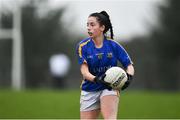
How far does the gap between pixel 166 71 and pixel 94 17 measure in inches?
1450

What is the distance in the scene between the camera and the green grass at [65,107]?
17.0 metres

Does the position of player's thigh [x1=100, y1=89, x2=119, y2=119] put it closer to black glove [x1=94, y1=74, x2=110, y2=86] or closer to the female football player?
the female football player

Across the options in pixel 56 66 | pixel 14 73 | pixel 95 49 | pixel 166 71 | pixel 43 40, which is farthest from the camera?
pixel 43 40

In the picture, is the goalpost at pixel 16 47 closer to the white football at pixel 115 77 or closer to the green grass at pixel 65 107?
the green grass at pixel 65 107

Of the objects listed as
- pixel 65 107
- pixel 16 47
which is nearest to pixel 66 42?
pixel 16 47

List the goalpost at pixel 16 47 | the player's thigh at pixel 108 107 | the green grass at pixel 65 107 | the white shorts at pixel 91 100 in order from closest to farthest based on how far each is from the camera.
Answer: the player's thigh at pixel 108 107 < the white shorts at pixel 91 100 < the green grass at pixel 65 107 < the goalpost at pixel 16 47

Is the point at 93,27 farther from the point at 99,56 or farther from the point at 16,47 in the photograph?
the point at 16,47

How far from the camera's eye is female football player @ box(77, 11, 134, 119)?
8.73 meters

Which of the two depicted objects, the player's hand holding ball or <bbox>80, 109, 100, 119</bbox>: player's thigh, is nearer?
the player's hand holding ball

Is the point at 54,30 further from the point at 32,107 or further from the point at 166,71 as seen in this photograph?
the point at 32,107

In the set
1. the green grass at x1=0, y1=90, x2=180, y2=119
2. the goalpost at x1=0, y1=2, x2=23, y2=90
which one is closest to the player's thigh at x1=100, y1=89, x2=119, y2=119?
the green grass at x1=0, y1=90, x2=180, y2=119

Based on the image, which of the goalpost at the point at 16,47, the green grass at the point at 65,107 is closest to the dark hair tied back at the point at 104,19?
the green grass at the point at 65,107

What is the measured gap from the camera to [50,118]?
16141 mm

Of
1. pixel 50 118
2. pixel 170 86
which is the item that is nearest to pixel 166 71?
pixel 170 86
